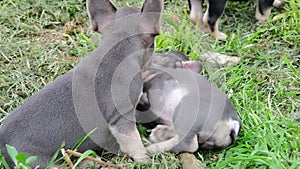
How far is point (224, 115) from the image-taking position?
14.3ft

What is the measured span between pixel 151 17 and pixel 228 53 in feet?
6.34

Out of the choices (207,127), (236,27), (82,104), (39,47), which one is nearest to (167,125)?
(207,127)

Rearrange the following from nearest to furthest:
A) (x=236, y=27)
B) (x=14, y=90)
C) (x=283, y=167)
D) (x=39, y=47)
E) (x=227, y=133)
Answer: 1. (x=283, y=167)
2. (x=227, y=133)
3. (x=14, y=90)
4. (x=39, y=47)
5. (x=236, y=27)

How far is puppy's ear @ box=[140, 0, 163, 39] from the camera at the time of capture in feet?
13.6

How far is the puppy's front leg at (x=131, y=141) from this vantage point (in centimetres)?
407

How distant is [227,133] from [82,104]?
1151mm

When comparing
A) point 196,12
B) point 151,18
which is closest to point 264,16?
point 196,12

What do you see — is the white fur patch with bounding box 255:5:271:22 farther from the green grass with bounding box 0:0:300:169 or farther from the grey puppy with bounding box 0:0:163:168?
the grey puppy with bounding box 0:0:163:168

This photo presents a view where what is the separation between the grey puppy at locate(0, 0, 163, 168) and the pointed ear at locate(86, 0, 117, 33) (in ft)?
0.40

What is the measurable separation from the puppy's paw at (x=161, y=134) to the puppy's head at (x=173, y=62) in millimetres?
619

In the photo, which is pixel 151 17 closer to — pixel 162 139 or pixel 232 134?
pixel 162 139

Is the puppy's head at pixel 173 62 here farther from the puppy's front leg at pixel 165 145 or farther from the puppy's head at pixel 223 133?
the puppy's front leg at pixel 165 145

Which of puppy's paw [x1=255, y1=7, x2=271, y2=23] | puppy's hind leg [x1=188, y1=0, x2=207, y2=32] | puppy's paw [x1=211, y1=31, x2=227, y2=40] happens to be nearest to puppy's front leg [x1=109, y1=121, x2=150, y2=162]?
puppy's paw [x1=211, y1=31, x2=227, y2=40]

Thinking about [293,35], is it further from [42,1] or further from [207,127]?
[42,1]
